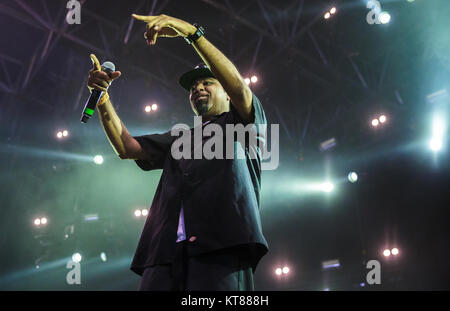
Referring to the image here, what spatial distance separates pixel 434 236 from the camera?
28.4 ft

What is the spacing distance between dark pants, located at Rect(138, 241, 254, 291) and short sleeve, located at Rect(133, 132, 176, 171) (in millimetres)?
679

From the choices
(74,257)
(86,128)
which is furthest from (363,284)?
(86,128)

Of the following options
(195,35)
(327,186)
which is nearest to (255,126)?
(195,35)

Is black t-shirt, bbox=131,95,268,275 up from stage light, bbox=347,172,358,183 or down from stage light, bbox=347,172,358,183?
down

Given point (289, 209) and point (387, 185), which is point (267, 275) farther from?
point (387, 185)

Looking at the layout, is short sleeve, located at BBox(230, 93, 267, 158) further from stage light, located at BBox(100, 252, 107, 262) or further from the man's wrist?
stage light, located at BBox(100, 252, 107, 262)

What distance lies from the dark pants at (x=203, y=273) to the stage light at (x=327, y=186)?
8.19 m

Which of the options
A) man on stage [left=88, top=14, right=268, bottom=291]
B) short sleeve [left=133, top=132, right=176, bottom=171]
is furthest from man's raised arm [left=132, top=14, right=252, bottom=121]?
short sleeve [left=133, top=132, right=176, bottom=171]

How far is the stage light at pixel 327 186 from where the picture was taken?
364 inches

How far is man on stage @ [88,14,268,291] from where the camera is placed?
138cm

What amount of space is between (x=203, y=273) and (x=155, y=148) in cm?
85

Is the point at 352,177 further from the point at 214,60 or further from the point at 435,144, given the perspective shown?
the point at 214,60

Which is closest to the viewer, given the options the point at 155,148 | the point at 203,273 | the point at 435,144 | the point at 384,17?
the point at 203,273

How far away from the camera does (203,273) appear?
1.36 m
